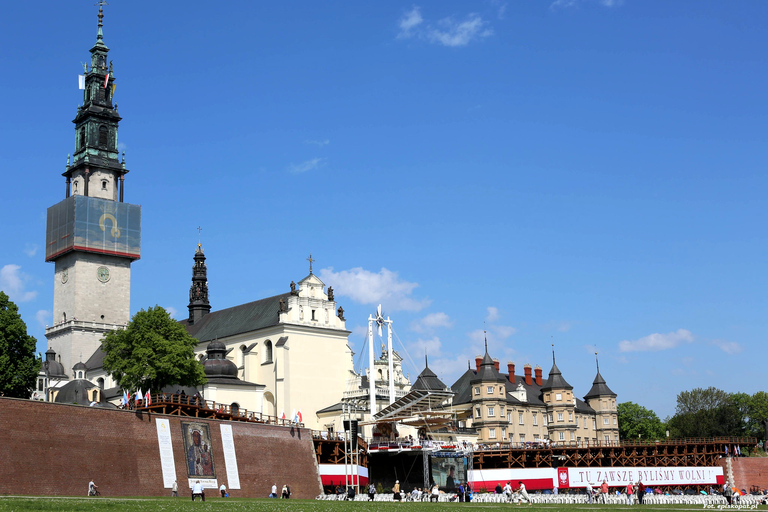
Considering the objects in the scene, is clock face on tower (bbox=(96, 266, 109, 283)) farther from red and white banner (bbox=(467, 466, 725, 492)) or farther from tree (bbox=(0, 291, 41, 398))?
red and white banner (bbox=(467, 466, 725, 492))

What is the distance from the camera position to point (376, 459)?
72125mm

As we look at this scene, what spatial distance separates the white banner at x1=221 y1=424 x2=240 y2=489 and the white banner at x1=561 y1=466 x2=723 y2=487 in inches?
1286

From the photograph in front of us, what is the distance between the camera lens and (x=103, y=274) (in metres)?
109

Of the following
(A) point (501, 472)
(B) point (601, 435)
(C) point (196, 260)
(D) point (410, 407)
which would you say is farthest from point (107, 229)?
(B) point (601, 435)

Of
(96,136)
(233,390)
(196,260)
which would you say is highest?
(96,136)

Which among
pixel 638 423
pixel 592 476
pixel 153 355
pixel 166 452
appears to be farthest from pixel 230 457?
pixel 638 423

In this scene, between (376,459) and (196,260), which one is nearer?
(376,459)

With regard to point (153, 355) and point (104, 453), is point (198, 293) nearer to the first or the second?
point (153, 355)

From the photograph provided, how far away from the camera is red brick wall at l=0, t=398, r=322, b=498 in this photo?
43.7 meters

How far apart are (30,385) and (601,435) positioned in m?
75.4

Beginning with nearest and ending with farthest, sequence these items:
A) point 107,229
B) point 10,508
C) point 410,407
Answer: point 10,508, point 410,407, point 107,229

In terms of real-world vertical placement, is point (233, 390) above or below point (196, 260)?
below

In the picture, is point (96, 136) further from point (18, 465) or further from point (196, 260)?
point (18, 465)

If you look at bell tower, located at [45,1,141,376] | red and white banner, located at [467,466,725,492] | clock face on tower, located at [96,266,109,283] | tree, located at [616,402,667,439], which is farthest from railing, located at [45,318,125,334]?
tree, located at [616,402,667,439]
